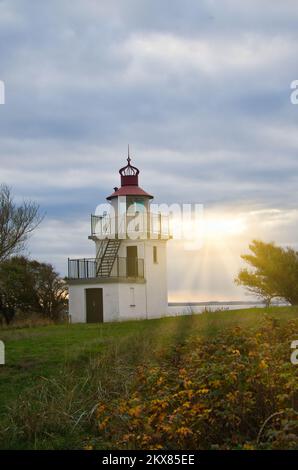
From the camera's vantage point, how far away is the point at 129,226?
32469mm

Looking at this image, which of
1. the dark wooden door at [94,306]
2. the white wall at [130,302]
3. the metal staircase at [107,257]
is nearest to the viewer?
the white wall at [130,302]

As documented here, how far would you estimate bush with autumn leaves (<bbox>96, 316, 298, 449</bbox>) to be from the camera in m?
8.59

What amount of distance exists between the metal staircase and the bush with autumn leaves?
2146 cm

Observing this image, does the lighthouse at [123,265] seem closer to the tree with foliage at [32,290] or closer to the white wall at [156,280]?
the white wall at [156,280]

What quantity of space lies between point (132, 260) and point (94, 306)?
322cm

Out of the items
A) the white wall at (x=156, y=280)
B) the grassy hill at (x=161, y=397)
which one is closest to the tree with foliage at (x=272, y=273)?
the white wall at (x=156, y=280)

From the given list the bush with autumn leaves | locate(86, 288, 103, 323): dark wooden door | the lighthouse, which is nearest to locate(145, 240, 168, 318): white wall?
the lighthouse

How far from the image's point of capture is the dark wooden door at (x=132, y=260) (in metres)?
32.7

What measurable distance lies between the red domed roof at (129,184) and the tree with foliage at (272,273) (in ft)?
28.7

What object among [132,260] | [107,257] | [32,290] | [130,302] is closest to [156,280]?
[132,260]

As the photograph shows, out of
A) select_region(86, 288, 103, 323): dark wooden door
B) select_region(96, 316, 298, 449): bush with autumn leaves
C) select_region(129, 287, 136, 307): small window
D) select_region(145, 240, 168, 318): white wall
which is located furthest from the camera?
select_region(145, 240, 168, 318): white wall

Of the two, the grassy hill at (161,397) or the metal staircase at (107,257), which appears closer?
the grassy hill at (161,397)

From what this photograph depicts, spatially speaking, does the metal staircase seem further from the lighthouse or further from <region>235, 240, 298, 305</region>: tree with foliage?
<region>235, 240, 298, 305</region>: tree with foliage
